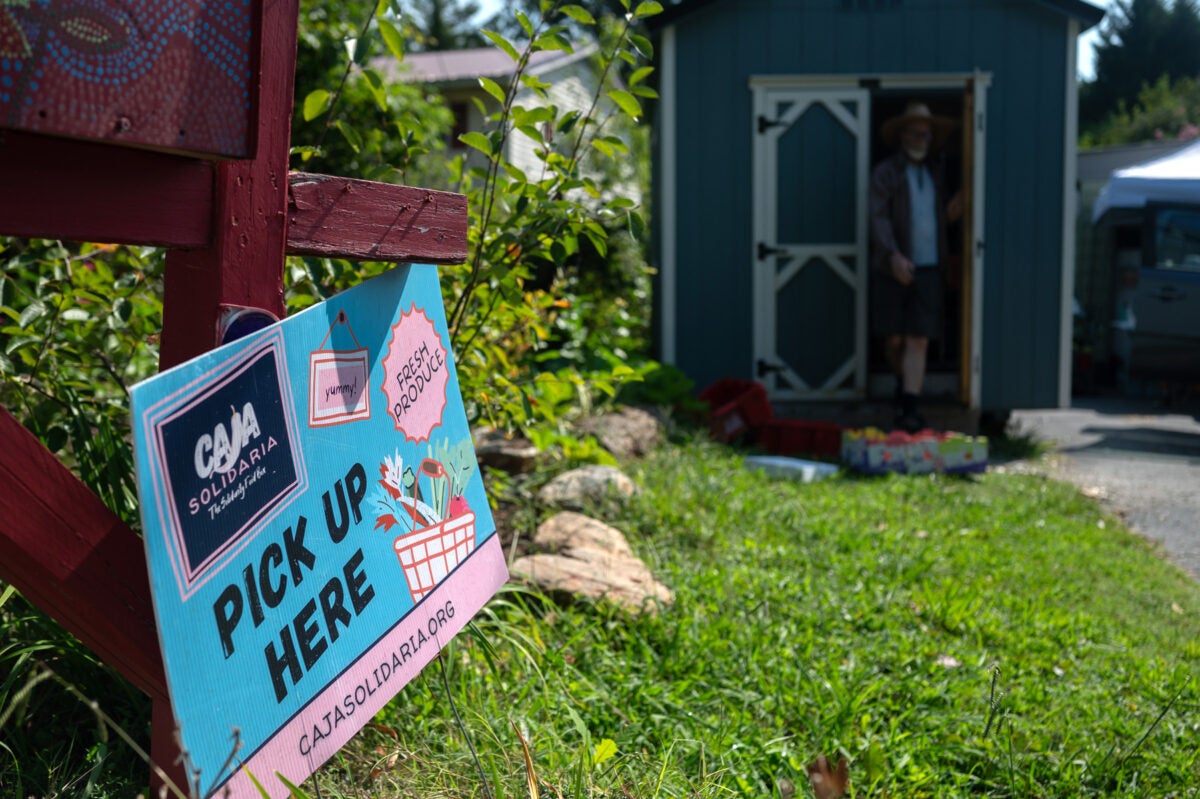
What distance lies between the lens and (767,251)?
7824 millimetres

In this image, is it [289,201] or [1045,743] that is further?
[1045,743]

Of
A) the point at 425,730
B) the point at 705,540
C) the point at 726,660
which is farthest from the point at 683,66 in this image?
the point at 425,730

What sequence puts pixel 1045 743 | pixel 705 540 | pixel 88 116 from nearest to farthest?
1. pixel 88 116
2. pixel 1045 743
3. pixel 705 540

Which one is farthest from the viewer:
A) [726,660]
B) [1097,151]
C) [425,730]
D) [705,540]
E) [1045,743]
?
[1097,151]

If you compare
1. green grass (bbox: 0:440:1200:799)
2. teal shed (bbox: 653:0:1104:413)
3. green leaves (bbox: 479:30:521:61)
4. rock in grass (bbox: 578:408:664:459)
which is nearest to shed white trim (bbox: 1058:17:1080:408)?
teal shed (bbox: 653:0:1104:413)

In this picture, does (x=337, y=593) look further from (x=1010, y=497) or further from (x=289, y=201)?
(x=1010, y=497)

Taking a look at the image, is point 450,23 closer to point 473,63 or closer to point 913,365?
point 473,63

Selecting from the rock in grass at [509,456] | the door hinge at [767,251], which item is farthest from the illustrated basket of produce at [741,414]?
the rock in grass at [509,456]

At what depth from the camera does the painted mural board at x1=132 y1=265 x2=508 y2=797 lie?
1.25 metres

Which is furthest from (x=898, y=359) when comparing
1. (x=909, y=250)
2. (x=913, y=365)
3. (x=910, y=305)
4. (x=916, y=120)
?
(x=916, y=120)

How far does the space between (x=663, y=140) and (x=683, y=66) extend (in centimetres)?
53

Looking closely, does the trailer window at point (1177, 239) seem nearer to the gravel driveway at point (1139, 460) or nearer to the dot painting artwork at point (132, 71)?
the gravel driveway at point (1139, 460)

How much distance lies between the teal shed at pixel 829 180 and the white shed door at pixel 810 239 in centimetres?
1

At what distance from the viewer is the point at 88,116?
1198 millimetres
